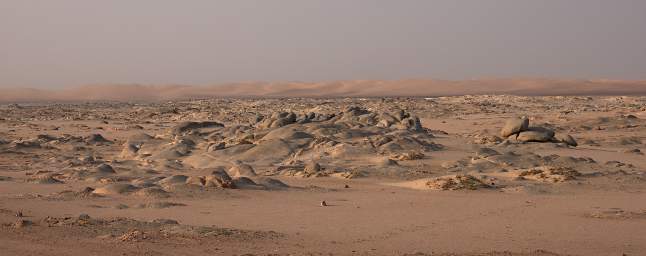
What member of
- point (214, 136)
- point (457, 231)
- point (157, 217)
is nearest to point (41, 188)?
point (157, 217)

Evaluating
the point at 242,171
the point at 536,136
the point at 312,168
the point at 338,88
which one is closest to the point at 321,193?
the point at 312,168

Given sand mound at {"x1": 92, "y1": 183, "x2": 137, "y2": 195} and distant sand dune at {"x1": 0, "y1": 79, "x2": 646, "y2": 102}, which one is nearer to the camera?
sand mound at {"x1": 92, "y1": 183, "x2": 137, "y2": 195}

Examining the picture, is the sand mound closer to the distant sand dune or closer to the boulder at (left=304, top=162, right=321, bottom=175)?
the boulder at (left=304, top=162, right=321, bottom=175)

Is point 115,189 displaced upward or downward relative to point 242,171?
upward

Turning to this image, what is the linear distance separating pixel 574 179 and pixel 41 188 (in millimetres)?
9221

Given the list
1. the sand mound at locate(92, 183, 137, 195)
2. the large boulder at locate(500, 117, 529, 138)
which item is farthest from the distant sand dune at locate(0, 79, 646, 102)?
the sand mound at locate(92, 183, 137, 195)

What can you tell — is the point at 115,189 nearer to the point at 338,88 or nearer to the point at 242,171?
the point at 242,171

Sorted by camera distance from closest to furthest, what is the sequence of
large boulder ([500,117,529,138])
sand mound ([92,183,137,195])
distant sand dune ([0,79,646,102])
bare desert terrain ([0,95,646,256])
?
bare desert terrain ([0,95,646,256])
sand mound ([92,183,137,195])
large boulder ([500,117,529,138])
distant sand dune ([0,79,646,102])

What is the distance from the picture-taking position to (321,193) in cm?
1167

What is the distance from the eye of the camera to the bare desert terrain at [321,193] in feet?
24.9

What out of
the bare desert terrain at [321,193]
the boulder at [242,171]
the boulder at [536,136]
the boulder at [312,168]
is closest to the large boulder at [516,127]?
the bare desert terrain at [321,193]

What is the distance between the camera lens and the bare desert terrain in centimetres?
760

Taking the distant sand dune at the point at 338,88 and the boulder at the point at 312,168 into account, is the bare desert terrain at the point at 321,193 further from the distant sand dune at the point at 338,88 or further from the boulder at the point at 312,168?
the distant sand dune at the point at 338,88

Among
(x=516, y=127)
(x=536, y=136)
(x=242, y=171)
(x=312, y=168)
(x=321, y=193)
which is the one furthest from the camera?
(x=516, y=127)
